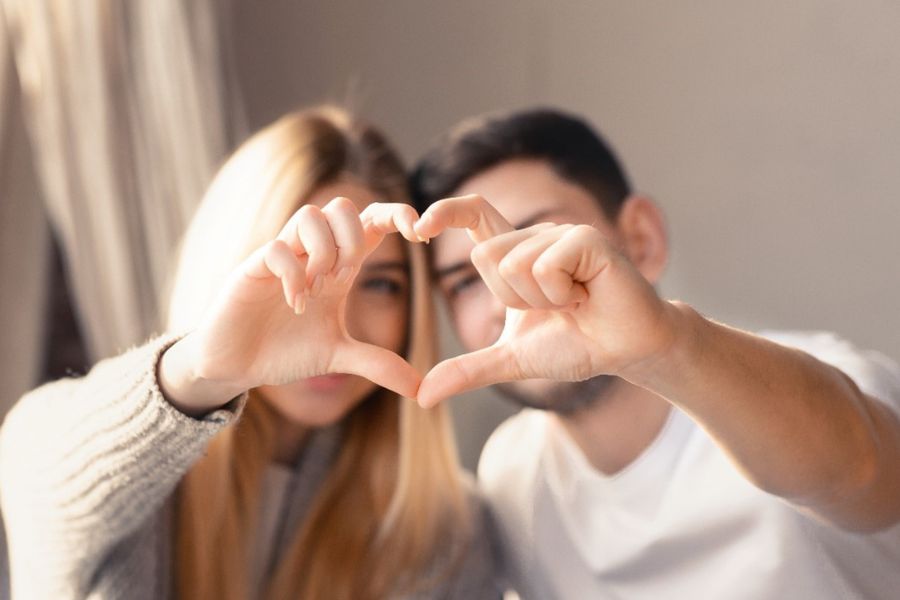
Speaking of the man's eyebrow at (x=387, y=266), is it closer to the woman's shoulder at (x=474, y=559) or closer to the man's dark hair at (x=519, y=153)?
the man's dark hair at (x=519, y=153)

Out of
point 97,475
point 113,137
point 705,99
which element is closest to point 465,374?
point 97,475

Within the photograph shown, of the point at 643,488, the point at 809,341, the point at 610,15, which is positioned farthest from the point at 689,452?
the point at 610,15

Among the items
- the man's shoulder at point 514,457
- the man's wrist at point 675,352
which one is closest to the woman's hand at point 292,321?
the man's wrist at point 675,352

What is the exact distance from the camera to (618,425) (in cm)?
112

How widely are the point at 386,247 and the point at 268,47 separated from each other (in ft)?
3.42

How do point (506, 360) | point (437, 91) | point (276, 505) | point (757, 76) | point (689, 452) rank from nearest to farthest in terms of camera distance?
point (506, 360) → point (689, 452) → point (276, 505) → point (757, 76) → point (437, 91)

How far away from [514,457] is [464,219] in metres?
0.67

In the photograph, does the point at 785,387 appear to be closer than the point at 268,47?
Yes

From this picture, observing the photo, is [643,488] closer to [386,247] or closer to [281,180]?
[386,247]

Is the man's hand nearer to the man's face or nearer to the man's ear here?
the man's face

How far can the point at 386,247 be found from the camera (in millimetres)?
1146

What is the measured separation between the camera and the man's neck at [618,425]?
1.10 meters

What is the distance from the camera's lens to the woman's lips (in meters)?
1.13

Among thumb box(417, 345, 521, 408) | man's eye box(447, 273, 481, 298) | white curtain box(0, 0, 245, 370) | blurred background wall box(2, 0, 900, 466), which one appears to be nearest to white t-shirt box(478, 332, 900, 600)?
man's eye box(447, 273, 481, 298)
